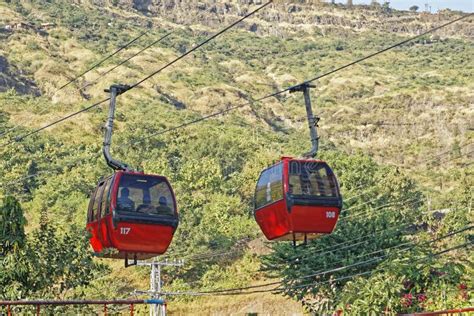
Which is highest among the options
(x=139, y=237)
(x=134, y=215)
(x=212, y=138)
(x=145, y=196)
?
(x=212, y=138)

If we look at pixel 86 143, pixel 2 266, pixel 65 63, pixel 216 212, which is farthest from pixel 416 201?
pixel 65 63

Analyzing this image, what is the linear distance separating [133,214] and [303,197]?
14.5 ft

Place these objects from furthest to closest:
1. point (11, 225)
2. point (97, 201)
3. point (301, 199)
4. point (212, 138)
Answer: point (212, 138) → point (97, 201) → point (301, 199) → point (11, 225)

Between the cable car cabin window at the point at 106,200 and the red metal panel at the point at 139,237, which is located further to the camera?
the cable car cabin window at the point at 106,200

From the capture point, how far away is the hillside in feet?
214

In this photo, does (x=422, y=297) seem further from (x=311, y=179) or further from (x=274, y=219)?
(x=311, y=179)

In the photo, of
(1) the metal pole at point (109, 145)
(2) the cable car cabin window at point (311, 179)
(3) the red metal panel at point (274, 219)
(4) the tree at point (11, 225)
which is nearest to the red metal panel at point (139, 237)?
(1) the metal pole at point (109, 145)

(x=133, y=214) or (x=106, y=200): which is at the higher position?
(x=106, y=200)

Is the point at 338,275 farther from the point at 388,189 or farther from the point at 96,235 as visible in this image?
the point at 388,189

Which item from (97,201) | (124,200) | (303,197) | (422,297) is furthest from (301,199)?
(422,297)

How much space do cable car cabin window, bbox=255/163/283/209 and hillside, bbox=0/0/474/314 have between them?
6.63 meters

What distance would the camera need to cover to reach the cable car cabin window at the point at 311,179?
22172 mm

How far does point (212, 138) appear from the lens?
101 m

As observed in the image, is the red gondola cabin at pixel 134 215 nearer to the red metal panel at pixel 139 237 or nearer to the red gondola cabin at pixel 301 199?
the red metal panel at pixel 139 237
